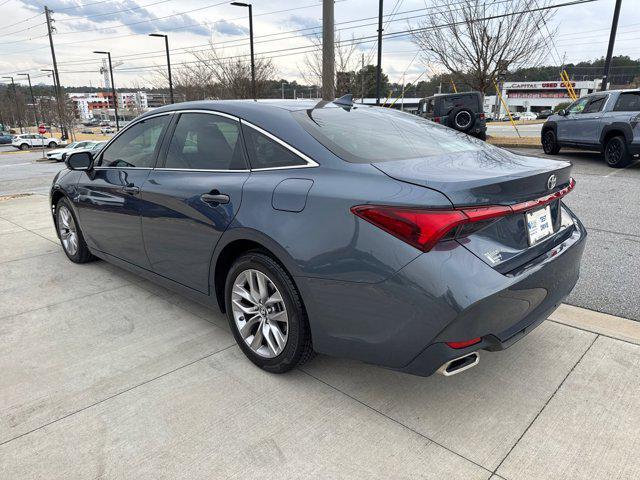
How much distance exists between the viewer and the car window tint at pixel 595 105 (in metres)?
10.8

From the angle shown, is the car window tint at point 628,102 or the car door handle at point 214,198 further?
the car window tint at point 628,102

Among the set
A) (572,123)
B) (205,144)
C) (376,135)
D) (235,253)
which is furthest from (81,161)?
(572,123)

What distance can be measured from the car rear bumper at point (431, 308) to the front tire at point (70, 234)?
3.26 metres

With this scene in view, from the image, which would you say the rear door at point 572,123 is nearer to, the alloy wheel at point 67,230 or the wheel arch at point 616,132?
Answer: the wheel arch at point 616,132

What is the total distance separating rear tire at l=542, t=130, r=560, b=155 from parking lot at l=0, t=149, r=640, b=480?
10019 mm

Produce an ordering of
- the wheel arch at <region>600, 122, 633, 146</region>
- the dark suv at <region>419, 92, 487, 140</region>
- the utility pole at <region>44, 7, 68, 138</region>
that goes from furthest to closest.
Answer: the utility pole at <region>44, 7, 68, 138</region> < the dark suv at <region>419, 92, 487, 140</region> < the wheel arch at <region>600, 122, 633, 146</region>

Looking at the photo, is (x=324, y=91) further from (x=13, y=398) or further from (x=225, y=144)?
(x=13, y=398)

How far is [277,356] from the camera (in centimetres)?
270

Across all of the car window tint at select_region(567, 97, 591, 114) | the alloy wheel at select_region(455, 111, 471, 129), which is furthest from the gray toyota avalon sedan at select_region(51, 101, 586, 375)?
the alloy wheel at select_region(455, 111, 471, 129)

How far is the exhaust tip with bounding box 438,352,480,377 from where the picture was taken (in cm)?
211

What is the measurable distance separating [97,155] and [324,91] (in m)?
8.71

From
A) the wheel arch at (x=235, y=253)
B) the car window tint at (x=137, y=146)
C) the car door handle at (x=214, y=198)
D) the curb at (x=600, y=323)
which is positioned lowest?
the curb at (x=600, y=323)

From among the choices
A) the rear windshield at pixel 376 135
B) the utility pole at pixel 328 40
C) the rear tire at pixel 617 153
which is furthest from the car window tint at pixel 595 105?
the rear windshield at pixel 376 135

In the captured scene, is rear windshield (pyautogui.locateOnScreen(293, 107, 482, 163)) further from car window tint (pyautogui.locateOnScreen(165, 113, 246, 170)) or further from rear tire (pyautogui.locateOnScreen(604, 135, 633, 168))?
rear tire (pyautogui.locateOnScreen(604, 135, 633, 168))
